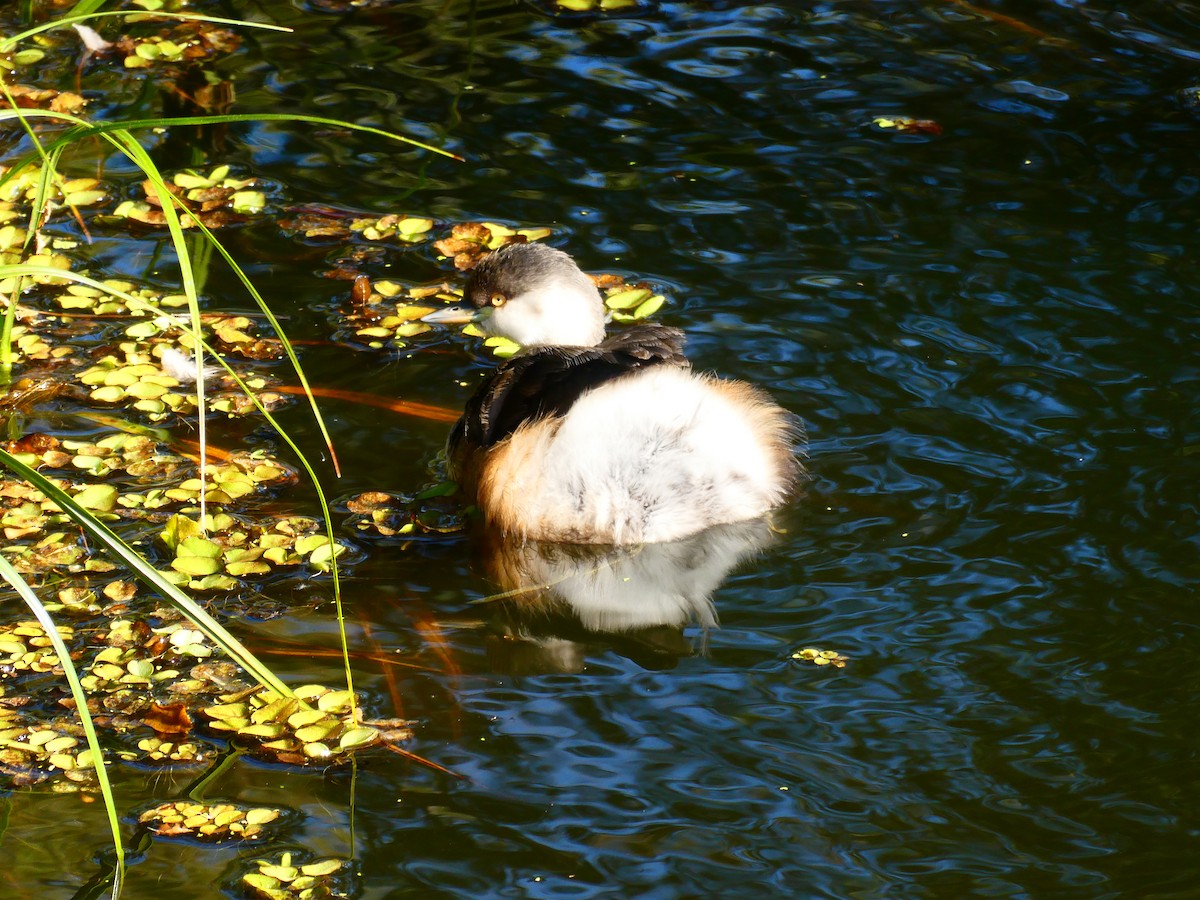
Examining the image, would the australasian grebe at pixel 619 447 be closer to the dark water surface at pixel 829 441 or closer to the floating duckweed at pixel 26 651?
the dark water surface at pixel 829 441

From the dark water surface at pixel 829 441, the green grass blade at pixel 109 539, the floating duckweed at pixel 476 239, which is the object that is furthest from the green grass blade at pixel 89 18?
the floating duckweed at pixel 476 239

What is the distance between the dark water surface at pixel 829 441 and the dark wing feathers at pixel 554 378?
0.35 m

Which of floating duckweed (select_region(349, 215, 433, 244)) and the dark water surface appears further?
floating duckweed (select_region(349, 215, 433, 244))

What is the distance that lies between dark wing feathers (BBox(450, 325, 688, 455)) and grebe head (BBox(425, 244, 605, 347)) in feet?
1.49

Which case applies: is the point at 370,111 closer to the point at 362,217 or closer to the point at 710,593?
the point at 362,217

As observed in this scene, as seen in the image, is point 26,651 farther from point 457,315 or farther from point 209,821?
point 457,315

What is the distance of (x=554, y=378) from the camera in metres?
3.86

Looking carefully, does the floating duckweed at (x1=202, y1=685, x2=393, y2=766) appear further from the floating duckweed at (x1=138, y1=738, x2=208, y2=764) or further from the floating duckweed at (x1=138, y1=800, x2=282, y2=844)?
the floating duckweed at (x1=138, y1=800, x2=282, y2=844)

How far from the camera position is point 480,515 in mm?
3961

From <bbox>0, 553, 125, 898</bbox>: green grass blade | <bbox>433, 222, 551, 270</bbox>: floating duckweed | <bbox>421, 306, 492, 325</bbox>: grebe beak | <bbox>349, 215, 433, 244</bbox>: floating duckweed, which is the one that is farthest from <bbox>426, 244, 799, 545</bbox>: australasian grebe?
<bbox>0, 553, 125, 898</bbox>: green grass blade

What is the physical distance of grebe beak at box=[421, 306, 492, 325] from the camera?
4.56m

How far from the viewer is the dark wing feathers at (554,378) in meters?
3.81

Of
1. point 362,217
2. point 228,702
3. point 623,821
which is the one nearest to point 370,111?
point 362,217

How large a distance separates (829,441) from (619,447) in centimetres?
73
